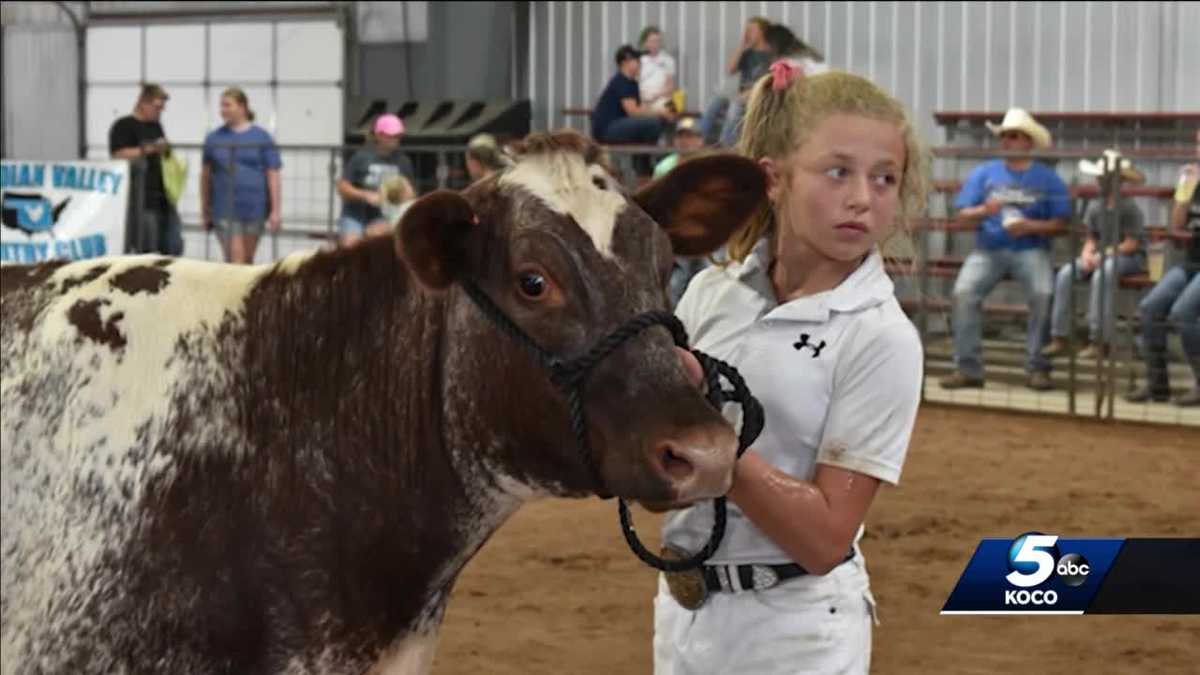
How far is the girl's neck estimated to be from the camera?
123 inches

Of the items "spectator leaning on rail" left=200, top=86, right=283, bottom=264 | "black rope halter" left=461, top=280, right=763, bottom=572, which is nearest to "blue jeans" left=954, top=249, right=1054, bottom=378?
"spectator leaning on rail" left=200, top=86, right=283, bottom=264

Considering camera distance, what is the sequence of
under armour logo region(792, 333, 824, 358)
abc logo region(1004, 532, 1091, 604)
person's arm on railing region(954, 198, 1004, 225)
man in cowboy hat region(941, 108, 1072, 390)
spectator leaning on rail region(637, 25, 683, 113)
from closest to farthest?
under armour logo region(792, 333, 824, 358) < abc logo region(1004, 532, 1091, 604) < man in cowboy hat region(941, 108, 1072, 390) < person's arm on railing region(954, 198, 1004, 225) < spectator leaning on rail region(637, 25, 683, 113)

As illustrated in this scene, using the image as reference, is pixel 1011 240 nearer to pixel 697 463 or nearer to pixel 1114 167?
pixel 1114 167

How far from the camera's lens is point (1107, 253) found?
37.5ft

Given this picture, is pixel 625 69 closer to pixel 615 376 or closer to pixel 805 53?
pixel 805 53

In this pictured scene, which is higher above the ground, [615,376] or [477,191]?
[477,191]

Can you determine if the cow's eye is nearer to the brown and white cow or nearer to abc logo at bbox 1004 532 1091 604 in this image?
the brown and white cow

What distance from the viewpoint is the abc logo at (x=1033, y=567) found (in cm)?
378

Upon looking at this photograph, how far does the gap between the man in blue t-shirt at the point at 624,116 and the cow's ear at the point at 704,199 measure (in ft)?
43.2

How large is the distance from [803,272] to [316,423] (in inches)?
33.0

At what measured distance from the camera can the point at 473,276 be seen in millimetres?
3053

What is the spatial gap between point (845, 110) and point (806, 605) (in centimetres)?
79

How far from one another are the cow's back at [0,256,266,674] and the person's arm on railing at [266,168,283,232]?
11242 millimetres

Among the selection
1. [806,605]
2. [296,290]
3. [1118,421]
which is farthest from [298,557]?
[1118,421]
